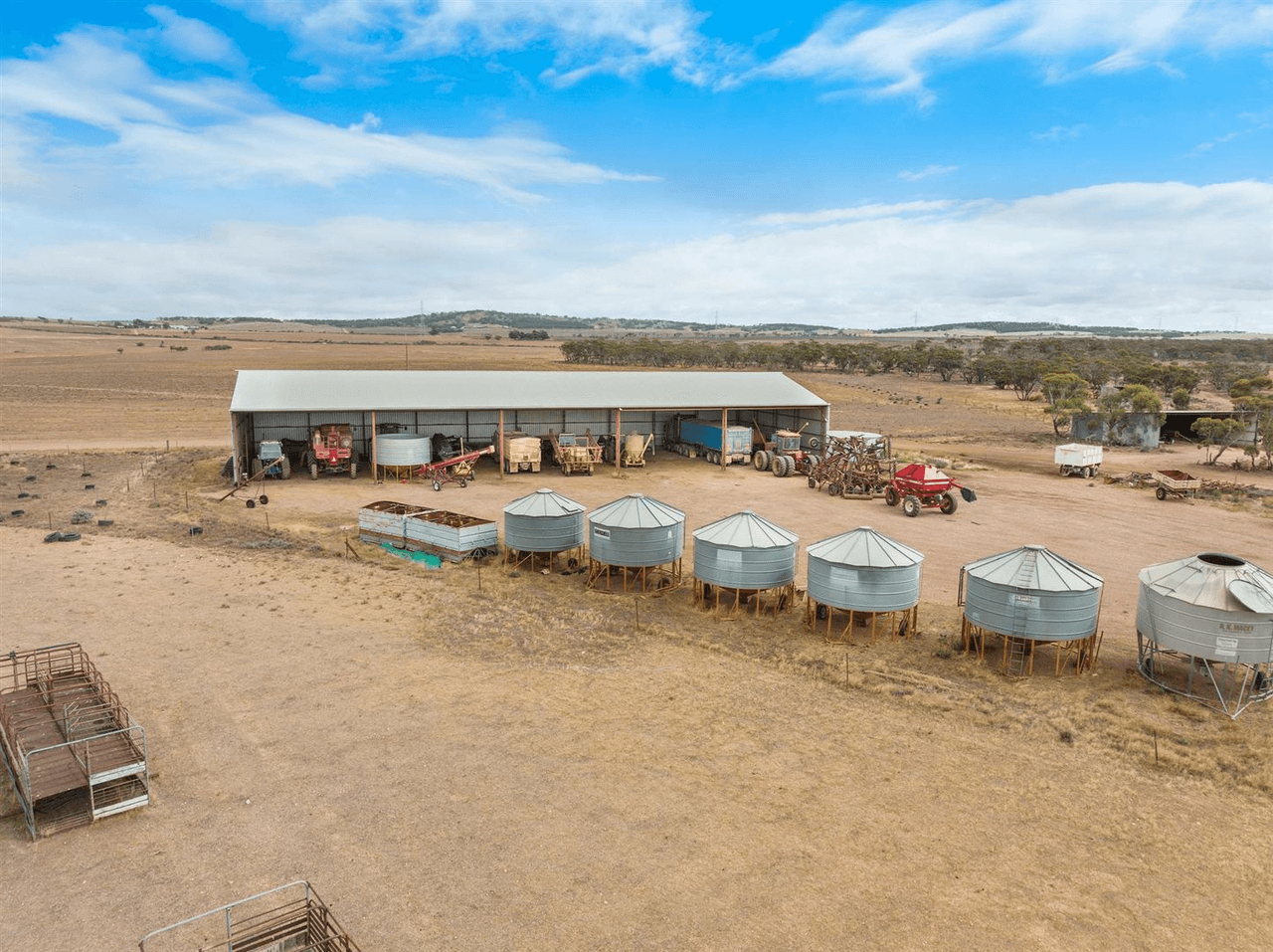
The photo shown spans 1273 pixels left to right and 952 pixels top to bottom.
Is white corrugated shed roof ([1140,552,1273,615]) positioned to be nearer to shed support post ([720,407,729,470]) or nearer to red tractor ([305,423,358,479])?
shed support post ([720,407,729,470])

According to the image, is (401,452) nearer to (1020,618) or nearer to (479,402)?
(479,402)

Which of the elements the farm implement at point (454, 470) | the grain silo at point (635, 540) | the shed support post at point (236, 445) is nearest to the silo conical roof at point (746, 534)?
the grain silo at point (635, 540)

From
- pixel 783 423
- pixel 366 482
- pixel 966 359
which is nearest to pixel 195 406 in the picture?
pixel 366 482

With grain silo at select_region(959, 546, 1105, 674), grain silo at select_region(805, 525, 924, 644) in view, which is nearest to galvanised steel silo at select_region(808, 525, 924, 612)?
grain silo at select_region(805, 525, 924, 644)

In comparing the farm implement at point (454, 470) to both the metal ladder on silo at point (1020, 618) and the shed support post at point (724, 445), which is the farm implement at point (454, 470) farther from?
the metal ladder on silo at point (1020, 618)

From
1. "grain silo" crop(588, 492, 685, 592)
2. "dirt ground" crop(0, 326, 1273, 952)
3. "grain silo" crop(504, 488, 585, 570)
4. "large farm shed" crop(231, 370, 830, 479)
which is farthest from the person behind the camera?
"large farm shed" crop(231, 370, 830, 479)

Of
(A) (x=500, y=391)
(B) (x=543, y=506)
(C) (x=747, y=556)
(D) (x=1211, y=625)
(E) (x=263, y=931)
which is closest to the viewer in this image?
(E) (x=263, y=931)

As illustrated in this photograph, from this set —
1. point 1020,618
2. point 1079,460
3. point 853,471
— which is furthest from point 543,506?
point 1079,460
